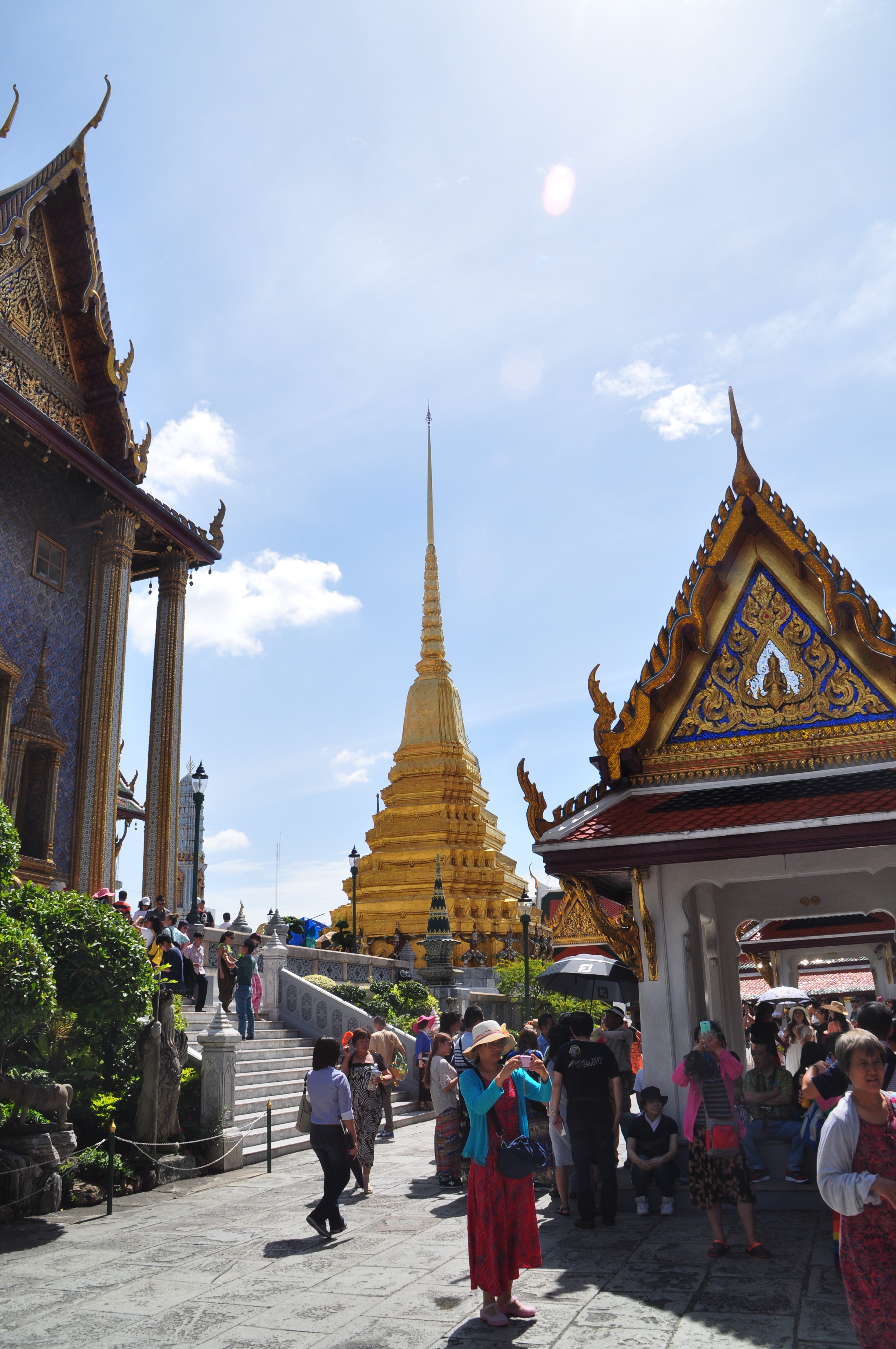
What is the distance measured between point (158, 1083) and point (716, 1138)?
6134 mm

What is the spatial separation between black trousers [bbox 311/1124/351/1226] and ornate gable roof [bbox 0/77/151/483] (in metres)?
14.5

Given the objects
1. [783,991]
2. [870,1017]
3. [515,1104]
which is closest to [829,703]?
[870,1017]

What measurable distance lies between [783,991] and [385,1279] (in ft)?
34.9

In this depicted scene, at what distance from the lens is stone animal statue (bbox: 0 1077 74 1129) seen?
884 centimetres

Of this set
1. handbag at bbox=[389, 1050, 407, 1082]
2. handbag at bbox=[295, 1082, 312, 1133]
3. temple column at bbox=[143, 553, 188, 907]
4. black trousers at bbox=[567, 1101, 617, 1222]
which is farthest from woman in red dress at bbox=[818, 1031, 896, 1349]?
temple column at bbox=[143, 553, 188, 907]

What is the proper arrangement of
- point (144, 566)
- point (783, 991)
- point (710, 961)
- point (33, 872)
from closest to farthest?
point (710, 961) < point (783, 991) < point (33, 872) < point (144, 566)

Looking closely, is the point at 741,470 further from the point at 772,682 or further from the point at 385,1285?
the point at 385,1285

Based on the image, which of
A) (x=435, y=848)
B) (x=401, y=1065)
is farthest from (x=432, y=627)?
(x=401, y=1065)

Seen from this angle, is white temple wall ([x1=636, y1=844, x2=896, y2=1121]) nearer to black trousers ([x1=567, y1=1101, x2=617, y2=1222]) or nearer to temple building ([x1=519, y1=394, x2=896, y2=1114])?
temple building ([x1=519, y1=394, x2=896, y2=1114])

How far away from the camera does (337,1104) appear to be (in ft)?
25.6

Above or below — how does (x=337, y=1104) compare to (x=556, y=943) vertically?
below

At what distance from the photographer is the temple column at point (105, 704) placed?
17.5 m

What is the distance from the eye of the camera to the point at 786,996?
1504 centimetres

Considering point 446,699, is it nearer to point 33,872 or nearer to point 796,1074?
point 33,872
